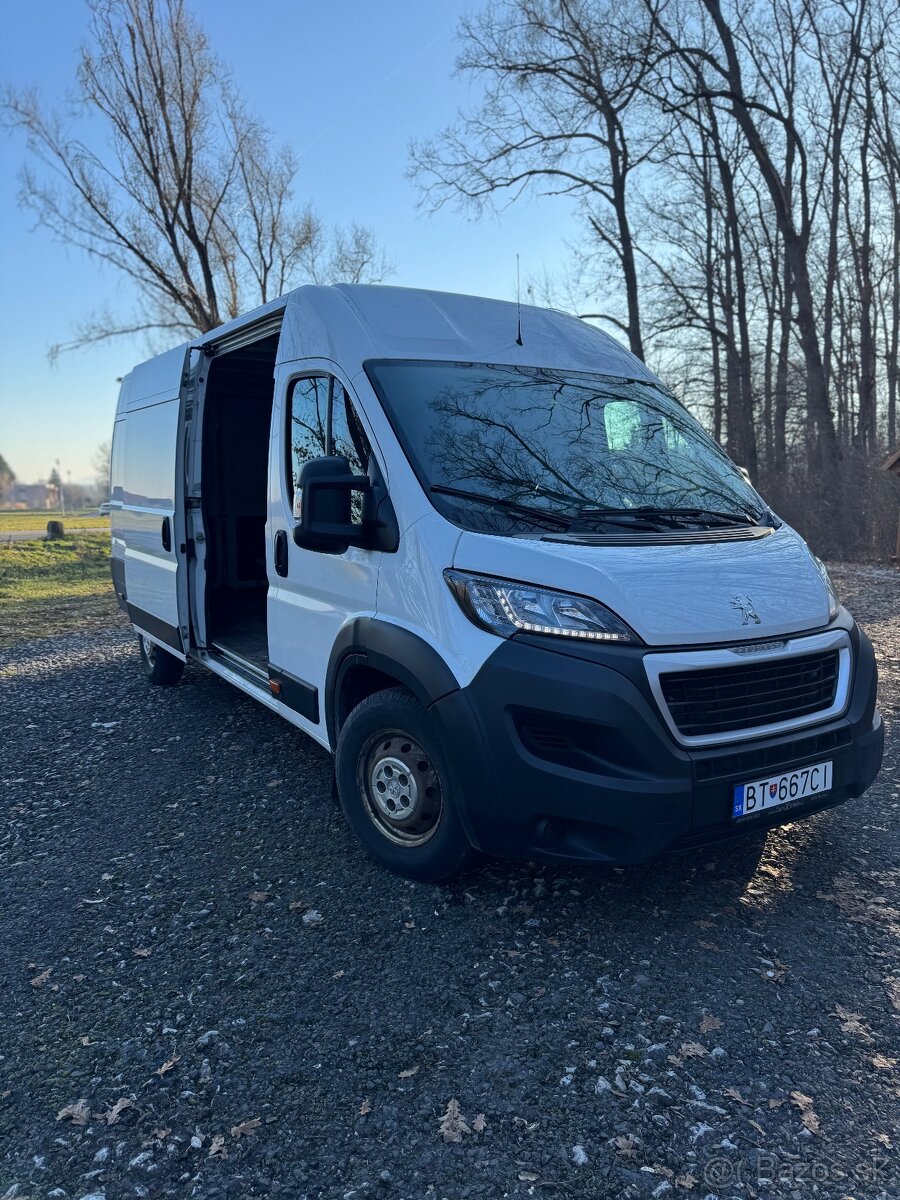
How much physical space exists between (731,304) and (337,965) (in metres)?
26.0

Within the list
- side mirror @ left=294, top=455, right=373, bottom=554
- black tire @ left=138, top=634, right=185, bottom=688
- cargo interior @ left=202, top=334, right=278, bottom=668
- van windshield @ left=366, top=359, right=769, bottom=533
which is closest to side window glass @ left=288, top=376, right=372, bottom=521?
side mirror @ left=294, top=455, right=373, bottom=554

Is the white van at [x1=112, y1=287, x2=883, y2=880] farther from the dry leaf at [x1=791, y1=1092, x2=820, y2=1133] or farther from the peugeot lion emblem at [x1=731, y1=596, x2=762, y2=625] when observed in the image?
the dry leaf at [x1=791, y1=1092, x2=820, y2=1133]

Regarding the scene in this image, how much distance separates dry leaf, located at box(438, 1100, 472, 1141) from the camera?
223 centimetres

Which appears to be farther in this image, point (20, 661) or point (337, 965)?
point (20, 661)

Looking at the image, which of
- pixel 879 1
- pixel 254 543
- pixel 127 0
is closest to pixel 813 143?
pixel 879 1

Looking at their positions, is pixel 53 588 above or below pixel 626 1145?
above

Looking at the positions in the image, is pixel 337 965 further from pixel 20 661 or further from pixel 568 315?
pixel 20 661

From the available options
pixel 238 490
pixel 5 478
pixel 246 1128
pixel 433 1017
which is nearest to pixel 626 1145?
pixel 433 1017

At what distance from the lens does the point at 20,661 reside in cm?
845

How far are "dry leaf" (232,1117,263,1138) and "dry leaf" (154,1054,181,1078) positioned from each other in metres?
0.35

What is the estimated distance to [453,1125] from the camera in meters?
2.26

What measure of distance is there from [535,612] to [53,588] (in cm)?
1354

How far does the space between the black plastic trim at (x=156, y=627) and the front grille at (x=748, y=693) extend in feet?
13.2

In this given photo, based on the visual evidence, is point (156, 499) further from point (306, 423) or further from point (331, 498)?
point (331, 498)
